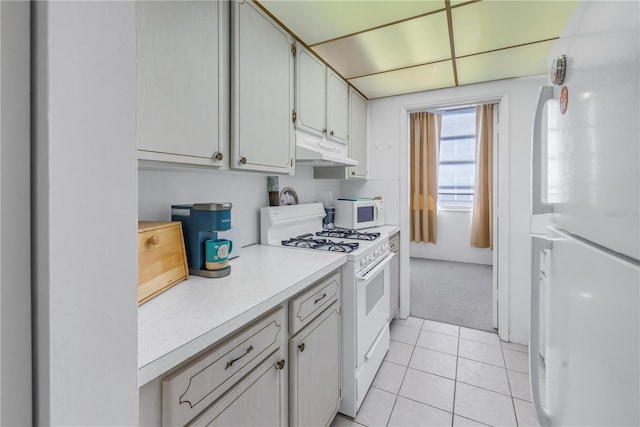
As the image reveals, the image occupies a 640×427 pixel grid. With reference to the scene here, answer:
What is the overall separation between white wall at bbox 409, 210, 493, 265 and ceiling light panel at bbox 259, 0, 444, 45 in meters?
4.17

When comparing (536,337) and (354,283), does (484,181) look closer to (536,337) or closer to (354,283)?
(354,283)

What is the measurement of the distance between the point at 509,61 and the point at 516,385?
2.26m

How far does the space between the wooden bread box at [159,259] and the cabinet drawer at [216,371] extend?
1.00 ft

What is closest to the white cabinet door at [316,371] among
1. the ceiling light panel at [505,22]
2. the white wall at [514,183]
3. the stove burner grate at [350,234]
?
the stove burner grate at [350,234]

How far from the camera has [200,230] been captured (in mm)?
1247

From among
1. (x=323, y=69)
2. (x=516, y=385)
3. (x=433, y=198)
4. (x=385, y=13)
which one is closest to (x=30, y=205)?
(x=385, y=13)

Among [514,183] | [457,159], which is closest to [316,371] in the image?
[514,183]

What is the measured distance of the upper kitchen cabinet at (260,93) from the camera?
134cm

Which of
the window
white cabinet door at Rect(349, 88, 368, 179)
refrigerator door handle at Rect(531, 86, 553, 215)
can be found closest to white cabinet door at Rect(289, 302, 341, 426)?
refrigerator door handle at Rect(531, 86, 553, 215)

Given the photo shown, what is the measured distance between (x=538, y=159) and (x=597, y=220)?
1.39ft

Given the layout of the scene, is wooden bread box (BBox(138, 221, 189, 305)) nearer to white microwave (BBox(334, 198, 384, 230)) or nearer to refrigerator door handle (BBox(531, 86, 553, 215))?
refrigerator door handle (BBox(531, 86, 553, 215))

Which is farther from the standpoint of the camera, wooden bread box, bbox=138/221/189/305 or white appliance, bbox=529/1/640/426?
wooden bread box, bbox=138/221/189/305

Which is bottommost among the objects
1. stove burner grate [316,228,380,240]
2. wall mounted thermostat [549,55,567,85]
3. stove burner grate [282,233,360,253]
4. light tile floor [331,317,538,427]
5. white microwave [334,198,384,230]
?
light tile floor [331,317,538,427]

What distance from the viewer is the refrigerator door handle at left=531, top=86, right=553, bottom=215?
848 mm
